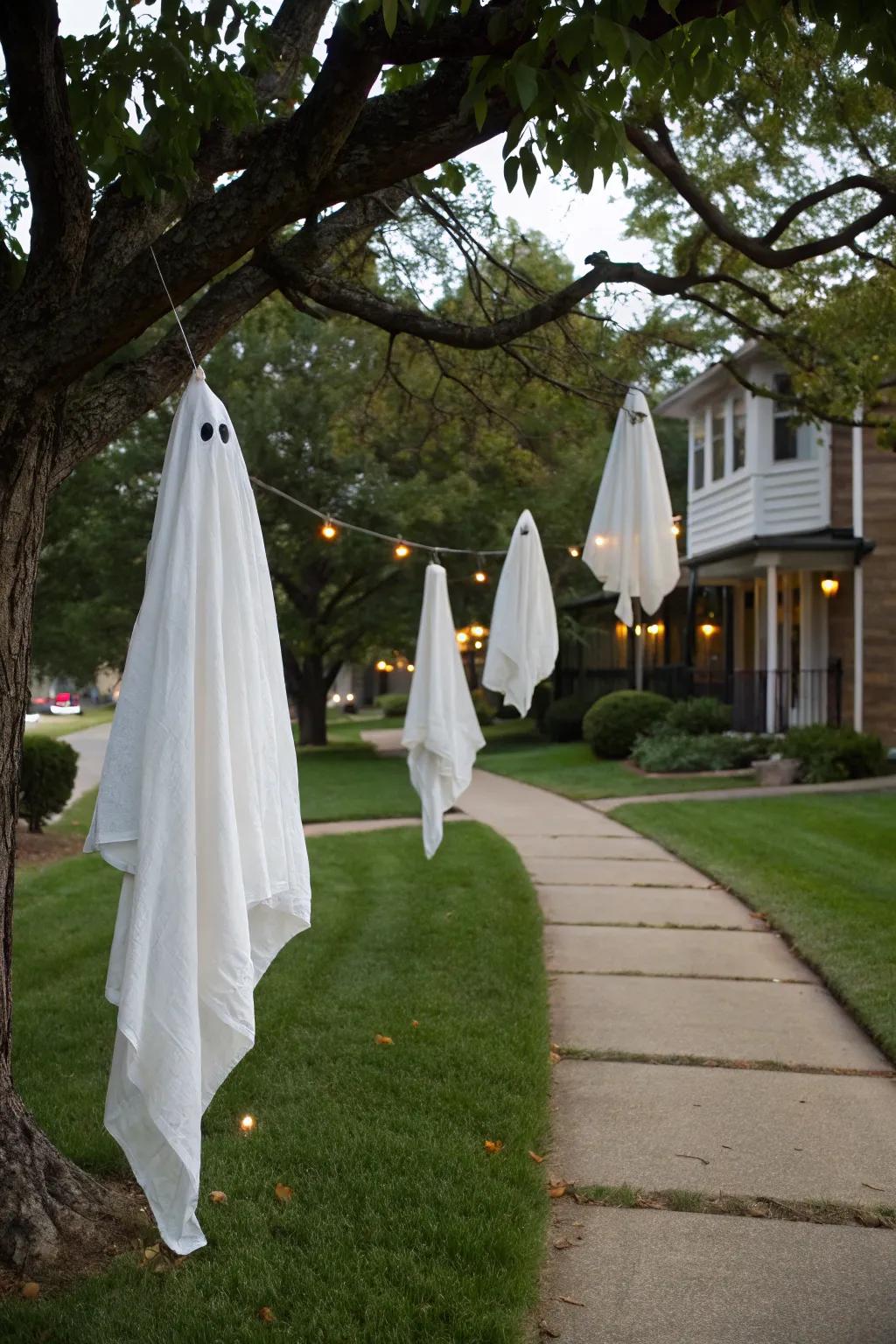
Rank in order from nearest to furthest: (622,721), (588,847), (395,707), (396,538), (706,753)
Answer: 1. (588,847)
2. (396,538)
3. (706,753)
4. (622,721)
5. (395,707)

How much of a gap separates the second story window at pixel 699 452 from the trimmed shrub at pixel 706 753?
256 inches

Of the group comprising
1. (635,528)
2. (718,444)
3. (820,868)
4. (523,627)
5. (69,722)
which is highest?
(718,444)

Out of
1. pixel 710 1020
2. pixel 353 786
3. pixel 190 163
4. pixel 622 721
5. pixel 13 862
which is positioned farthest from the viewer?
pixel 622 721

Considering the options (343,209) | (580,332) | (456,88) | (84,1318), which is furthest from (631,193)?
(84,1318)

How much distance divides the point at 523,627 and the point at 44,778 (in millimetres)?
6111

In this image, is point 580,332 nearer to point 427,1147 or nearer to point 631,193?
point 631,193

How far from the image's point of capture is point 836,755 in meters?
16.6

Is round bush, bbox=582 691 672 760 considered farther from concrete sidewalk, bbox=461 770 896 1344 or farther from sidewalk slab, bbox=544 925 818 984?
sidewalk slab, bbox=544 925 818 984

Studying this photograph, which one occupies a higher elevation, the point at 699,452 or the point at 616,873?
the point at 699,452

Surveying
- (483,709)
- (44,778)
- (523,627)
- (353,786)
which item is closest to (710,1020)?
(523,627)

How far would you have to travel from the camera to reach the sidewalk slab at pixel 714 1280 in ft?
11.3

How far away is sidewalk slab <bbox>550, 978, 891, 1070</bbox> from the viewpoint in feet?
19.5

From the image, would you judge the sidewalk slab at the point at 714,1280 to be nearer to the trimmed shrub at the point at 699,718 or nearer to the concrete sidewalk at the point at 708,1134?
the concrete sidewalk at the point at 708,1134

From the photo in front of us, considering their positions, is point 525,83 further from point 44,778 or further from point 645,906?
point 44,778
